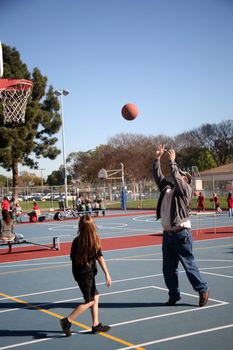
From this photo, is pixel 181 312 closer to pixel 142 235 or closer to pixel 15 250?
pixel 15 250

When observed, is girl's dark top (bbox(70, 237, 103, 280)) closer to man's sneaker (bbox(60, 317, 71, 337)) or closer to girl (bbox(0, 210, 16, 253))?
man's sneaker (bbox(60, 317, 71, 337))

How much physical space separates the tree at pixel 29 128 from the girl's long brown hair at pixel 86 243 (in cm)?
4007

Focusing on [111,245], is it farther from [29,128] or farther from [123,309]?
[29,128]

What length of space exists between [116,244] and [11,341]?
34.4ft

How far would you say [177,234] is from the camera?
7527mm

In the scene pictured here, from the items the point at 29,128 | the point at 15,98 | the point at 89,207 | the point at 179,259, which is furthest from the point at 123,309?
the point at 29,128

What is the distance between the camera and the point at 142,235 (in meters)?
19.4

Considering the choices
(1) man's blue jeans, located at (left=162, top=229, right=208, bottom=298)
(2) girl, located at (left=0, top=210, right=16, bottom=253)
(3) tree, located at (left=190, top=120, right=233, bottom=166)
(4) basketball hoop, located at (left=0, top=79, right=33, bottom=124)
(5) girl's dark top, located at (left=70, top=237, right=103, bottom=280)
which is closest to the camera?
(5) girl's dark top, located at (left=70, top=237, right=103, bottom=280)

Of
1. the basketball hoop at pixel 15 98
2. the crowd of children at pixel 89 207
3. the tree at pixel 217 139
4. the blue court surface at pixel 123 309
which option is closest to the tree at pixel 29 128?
the crowd of children at pixel 89 207

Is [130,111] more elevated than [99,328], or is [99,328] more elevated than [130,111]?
[130,111]

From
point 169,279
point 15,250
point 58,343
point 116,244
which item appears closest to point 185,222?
point 169,279

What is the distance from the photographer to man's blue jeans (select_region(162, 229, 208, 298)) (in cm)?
745

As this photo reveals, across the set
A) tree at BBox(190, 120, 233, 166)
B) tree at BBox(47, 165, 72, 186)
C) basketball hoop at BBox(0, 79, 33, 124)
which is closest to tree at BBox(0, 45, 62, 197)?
basketball hoop at BBox(0, 79, 33, 124)

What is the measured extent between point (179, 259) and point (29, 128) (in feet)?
136
